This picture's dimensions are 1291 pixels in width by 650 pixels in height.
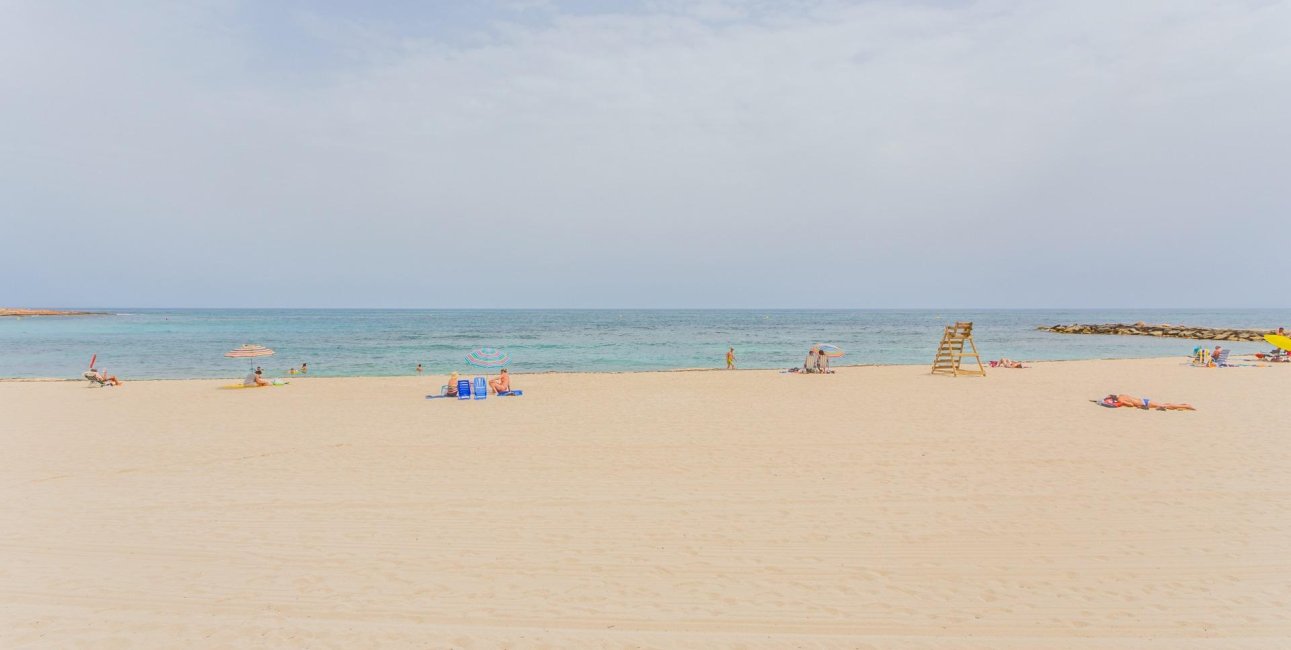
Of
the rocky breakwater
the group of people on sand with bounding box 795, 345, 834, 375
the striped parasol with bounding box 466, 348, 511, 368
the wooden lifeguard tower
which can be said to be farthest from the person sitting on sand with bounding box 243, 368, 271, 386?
the rocky breakwater

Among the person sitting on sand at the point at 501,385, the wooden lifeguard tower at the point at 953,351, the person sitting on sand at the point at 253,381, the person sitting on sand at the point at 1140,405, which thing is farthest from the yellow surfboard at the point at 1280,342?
the person sitting on sand at the point at 253,381

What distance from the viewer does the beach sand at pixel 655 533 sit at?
15.0ft

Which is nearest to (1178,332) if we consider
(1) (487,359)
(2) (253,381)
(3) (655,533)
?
(1) (487,359)

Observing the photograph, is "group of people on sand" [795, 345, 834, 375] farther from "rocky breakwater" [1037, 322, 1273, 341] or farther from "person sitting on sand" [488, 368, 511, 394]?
"rocky breakwater" [1037, 322, 1273, 341]

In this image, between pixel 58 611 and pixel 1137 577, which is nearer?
pixel 58 611

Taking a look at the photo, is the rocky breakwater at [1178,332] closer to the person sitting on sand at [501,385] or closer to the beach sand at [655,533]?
the beach sand at [655,533]

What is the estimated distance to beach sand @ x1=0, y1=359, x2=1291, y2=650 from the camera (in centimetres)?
458

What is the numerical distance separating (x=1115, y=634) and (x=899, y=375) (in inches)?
766

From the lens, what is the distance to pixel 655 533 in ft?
20.7

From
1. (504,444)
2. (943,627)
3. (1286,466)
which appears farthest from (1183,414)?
(504,444)

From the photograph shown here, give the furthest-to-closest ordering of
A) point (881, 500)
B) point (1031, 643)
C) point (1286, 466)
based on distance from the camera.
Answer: point (1286, 466)
point (881, 500)
point (1031, 643)

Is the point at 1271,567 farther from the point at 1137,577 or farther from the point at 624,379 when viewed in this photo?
the point at 624,379

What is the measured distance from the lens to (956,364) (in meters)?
23.6

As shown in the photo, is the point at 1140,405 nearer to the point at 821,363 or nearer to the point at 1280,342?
the point at 821,363
